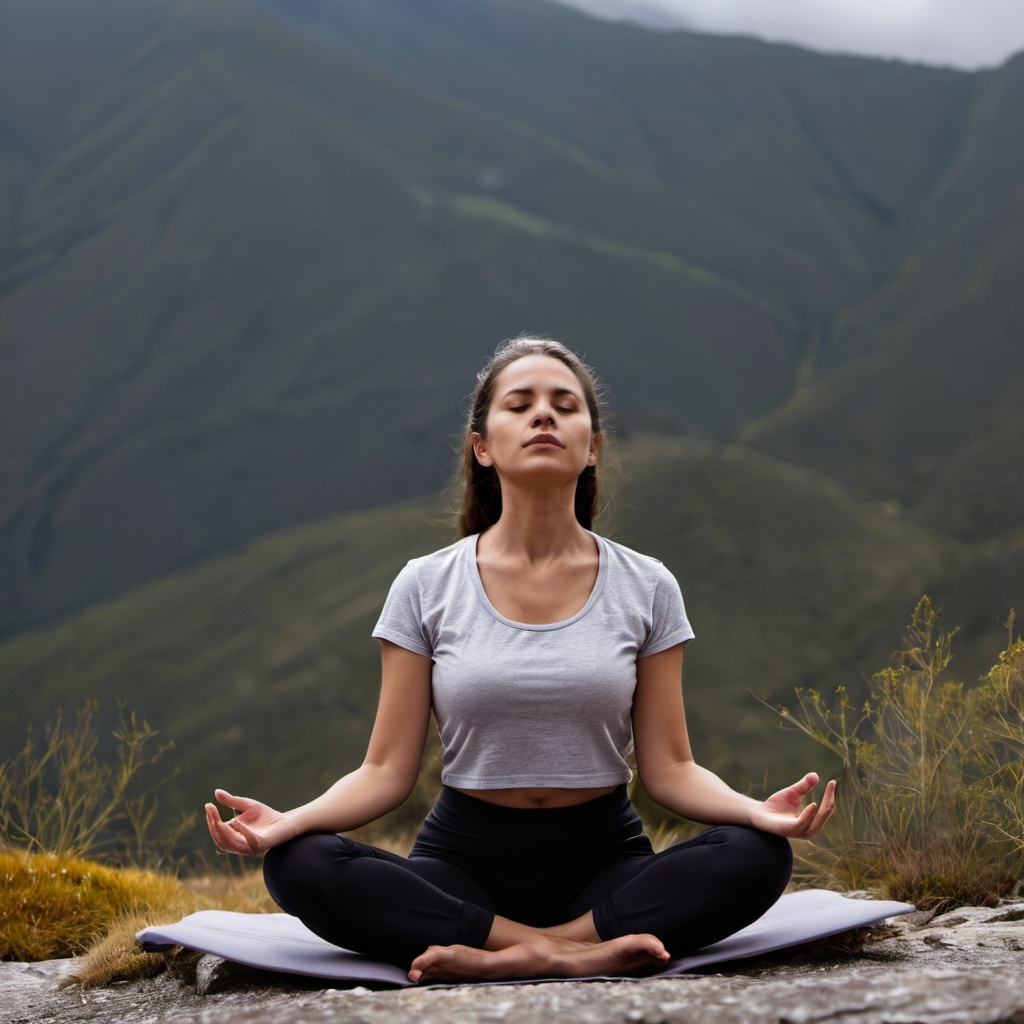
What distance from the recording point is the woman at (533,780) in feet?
8.84

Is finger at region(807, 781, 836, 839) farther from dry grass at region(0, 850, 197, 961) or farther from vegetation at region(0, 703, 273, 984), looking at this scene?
dry grass at region(0, 850, 197, 961)

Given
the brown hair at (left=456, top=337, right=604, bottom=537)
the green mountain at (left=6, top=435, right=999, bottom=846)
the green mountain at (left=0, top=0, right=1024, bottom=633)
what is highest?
the green mountain at (left=0, top=0, right=1024, bottom=633)

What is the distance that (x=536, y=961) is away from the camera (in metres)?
2.60

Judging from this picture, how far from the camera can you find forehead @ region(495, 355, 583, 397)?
10.2 feet

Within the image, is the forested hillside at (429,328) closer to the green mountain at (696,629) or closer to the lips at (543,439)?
the green mountain at (696,629)

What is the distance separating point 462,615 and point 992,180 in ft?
265

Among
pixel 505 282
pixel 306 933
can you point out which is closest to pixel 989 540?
pixel 505 282

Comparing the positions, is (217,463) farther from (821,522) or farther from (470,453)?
(470,453)

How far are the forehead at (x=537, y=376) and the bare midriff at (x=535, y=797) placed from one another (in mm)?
931

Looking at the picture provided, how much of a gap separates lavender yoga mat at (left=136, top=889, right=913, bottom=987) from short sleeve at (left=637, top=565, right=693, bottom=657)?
667 mm

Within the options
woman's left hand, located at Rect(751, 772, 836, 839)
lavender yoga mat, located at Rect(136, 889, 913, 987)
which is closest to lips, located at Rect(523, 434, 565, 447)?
woman's left hand, located at Rect(751, 772, 836, 839)

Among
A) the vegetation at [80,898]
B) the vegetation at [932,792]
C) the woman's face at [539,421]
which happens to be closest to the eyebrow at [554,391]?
the woman's face at [539,421]

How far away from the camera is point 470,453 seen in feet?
11.2

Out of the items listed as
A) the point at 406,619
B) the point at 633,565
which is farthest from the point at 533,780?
the point at 633,565
